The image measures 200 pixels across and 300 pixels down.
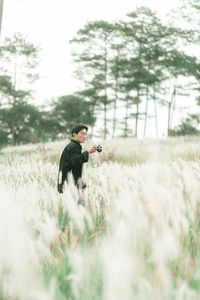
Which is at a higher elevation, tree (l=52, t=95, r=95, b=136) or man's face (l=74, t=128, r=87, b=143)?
tree (l=52, t=95, r=95, b=136)

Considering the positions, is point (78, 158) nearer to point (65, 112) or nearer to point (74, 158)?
point (74, 158)

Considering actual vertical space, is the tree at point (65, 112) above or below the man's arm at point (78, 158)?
above

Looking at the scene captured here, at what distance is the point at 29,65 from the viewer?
34.8 m

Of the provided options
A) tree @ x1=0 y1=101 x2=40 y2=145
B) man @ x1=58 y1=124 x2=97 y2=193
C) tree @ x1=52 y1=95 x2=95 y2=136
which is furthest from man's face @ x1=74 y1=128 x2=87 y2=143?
tree @ x1=52 y1=95 x2=95 y2=136

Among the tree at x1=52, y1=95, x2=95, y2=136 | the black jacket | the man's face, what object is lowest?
the black jacket

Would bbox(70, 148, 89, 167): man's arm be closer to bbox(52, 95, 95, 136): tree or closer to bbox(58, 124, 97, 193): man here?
bbox(58, 124, 97, 193): man

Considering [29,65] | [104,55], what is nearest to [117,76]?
[104,55]

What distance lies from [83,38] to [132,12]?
5.25m

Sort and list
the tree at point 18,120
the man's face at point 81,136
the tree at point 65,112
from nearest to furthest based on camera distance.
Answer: the man's face at point 81,136 → the tree at point 18,120 → the tree at point 65,112

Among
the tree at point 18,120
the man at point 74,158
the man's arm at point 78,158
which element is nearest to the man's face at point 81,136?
the man at point 74,158

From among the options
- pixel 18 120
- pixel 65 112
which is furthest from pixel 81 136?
pixel 65 112

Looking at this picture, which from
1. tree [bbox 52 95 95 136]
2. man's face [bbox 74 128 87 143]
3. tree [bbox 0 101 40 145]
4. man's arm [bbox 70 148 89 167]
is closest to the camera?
man's arm [bbox 70 148 89 167]

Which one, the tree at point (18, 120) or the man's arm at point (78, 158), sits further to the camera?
the tree at point (18, 120)

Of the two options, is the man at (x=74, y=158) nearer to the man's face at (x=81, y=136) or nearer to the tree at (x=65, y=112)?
the man's face at (x=81, y=136)
